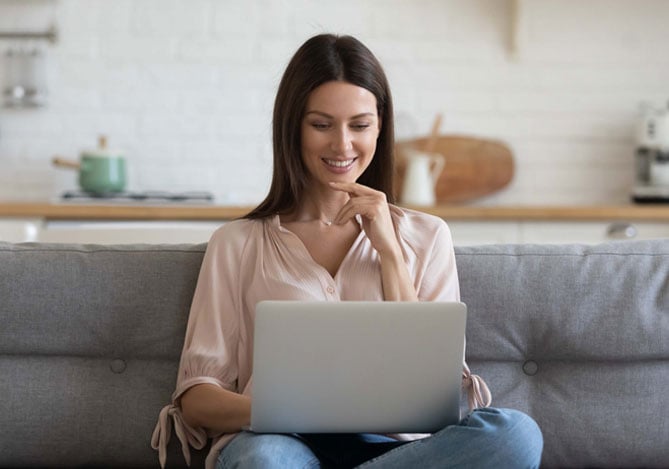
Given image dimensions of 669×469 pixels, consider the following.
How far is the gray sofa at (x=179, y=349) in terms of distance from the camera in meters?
2.12

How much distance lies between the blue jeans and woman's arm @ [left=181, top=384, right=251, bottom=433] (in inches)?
3.6

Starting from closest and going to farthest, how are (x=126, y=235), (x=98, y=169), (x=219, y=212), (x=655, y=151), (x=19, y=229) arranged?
(x=126, y=235) → (x=19, y=229) → (x=219, y=212) → (x=98, y=169) → (x=655, y=151)

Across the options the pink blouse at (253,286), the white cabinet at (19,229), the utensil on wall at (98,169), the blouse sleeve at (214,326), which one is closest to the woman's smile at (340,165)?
the pink blouse at (253,286)

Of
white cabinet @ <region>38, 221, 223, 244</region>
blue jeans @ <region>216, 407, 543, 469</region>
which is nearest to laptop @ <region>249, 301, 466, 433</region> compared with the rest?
blue jeans @ <region>216, 407, 543, 469</region>

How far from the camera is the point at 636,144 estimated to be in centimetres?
437

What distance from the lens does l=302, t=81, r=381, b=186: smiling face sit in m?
2.15

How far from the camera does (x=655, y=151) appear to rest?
4.21 meters

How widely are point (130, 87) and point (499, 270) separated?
2555 mm

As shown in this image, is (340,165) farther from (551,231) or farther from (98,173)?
(98,173)

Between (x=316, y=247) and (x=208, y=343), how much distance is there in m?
0.31

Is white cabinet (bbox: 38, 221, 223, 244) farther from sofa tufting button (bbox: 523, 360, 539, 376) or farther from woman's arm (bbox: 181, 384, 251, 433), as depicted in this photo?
sofa tufting button (bbox: 523, 360, 539, 376)

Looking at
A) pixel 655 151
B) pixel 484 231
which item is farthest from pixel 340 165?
pixel 655 151

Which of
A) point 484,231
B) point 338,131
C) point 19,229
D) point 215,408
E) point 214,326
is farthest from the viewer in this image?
point 484,231

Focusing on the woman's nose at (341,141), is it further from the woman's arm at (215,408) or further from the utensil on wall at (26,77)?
the utensil on wall at (26,77)
